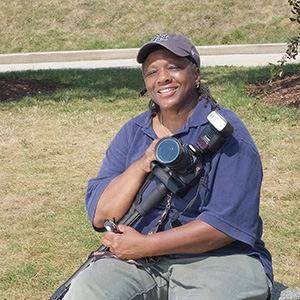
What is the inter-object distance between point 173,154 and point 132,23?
14022 mm

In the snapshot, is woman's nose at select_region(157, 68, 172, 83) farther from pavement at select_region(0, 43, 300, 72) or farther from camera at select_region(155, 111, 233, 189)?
pavement at select_region(0, 43, 300, 72)

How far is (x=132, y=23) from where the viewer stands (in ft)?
53.0

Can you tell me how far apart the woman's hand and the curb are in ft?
39.9

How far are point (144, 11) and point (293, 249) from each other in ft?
41.6

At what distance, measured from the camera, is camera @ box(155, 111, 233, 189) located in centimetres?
248

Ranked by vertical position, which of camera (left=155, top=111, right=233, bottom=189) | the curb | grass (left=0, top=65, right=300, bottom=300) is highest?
camera (left=155, top=111, right=233, bottom=189)

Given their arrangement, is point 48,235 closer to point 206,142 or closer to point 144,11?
point 206,142

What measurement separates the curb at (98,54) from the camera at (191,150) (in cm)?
1214

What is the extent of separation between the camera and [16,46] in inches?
628

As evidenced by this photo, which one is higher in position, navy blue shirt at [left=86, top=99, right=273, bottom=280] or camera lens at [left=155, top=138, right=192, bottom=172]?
camera lens at [left=155, top=138, right=192, bottom=172]

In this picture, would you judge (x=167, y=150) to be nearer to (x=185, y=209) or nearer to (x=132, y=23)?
(x=185, y=209)

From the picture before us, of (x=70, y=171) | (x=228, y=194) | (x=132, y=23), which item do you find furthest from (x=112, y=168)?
(x=132, y=23)

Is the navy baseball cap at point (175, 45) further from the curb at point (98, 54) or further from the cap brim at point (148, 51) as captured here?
the curb at point (98, 54)

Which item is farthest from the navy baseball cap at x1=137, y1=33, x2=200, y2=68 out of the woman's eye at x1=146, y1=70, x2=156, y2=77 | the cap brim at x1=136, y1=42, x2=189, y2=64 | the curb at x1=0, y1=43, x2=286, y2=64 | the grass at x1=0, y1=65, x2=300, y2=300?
the curb at x1=0, y1=43, x2=286, y2=64
